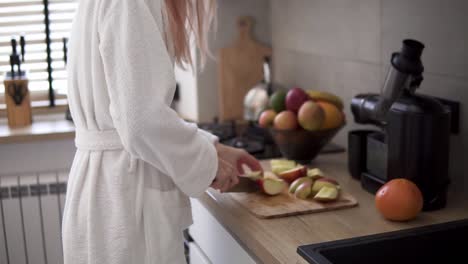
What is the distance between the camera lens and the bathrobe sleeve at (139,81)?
4.34ft

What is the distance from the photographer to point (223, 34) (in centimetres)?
264

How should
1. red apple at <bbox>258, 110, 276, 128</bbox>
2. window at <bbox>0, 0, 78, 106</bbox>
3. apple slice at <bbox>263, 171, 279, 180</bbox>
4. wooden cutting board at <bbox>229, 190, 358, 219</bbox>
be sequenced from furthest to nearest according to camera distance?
Result: window at <bbox>0, 0, 78, 106</bbox>
red apple at <bbox>258, 110, 276, 128</bbox>
apple slice at <bbox>263, 171, 279, 180</bbox>
wooden cutting board at <bbox>229, 190, 358, 219</bbox>

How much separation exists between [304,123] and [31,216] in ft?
4.08

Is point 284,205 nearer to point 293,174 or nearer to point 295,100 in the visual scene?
point 293,174

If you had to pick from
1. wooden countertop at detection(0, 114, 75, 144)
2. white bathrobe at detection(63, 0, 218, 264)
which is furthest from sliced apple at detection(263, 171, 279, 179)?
wooden countertop at detection(0, 114, 75, 144)

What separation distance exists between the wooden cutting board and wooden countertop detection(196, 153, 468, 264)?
0.04ft

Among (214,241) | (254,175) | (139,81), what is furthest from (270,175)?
(139,81)

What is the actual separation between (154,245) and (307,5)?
3.95ft

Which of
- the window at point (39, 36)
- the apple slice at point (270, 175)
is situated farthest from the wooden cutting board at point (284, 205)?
the window at point (39, 36)

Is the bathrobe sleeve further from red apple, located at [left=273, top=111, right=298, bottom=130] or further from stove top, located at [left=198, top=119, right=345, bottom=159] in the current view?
stove top, located at [left=198, top=119, right=345, bottom=159]

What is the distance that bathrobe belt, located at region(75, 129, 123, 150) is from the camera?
1461 millimetres

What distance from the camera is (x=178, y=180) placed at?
1433 mm

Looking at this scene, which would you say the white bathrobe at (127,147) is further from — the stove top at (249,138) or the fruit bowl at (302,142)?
the stove top at (249,138)

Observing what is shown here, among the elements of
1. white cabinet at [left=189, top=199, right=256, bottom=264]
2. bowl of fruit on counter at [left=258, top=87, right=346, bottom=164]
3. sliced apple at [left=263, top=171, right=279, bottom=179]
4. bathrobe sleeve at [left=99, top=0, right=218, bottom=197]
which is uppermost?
bathrobe sleeve at [left=99, top=0, right=218, bottom=197]
